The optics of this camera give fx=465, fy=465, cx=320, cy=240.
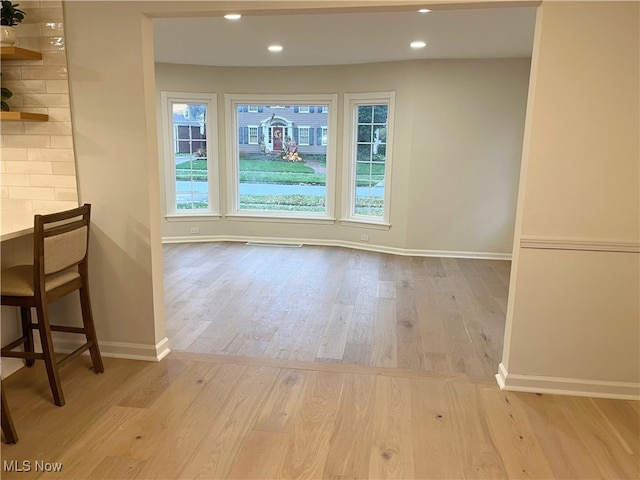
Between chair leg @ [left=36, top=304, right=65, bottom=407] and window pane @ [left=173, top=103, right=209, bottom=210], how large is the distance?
4541 mm

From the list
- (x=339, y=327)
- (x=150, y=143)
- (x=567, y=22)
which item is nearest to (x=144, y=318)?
(x=150, y=143)

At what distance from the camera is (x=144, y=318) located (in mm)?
2941

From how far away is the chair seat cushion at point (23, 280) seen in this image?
232 cm

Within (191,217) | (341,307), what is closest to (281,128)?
(191,217)

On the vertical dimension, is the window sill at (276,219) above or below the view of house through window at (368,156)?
below

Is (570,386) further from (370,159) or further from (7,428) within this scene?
(370,159)

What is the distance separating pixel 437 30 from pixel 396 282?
2.44 meters

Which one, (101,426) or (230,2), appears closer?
(101,426)

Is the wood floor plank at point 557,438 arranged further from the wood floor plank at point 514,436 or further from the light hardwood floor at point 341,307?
the light hardwood floor at point 341,307

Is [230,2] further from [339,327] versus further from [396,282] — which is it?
[396,282]

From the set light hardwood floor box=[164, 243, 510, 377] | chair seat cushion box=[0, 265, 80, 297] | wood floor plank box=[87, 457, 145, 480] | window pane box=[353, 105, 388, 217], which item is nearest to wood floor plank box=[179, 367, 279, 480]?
wood floor plank box=[87, 457, 145, 480]

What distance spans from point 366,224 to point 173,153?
2899 mm

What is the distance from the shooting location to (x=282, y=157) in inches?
270

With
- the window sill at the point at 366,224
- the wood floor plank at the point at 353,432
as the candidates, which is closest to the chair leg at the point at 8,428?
the wood floor plank at the point at 353,432
